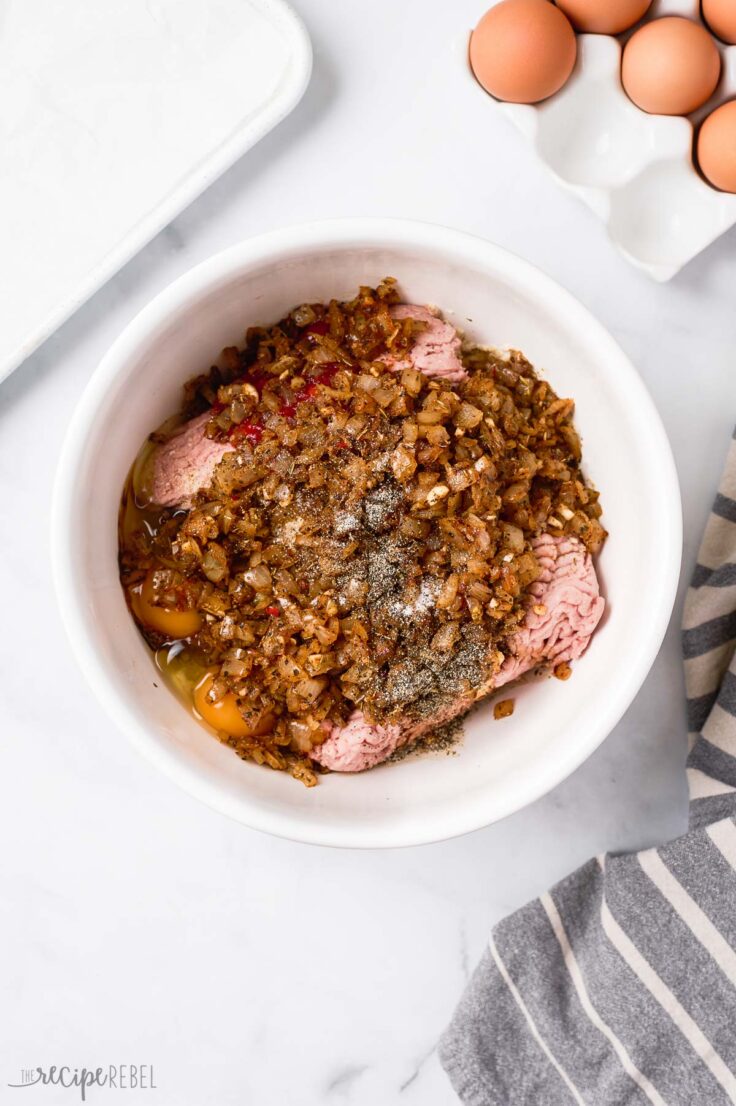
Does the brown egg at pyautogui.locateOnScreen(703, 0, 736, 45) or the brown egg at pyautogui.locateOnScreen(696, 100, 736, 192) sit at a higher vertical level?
the brown egg at pyautogui.locateOnScreen(703, 0, 736, 45)

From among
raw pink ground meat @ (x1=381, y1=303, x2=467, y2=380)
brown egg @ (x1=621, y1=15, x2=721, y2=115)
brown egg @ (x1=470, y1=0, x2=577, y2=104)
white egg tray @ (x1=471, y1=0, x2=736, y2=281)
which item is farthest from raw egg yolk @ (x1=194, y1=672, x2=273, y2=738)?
brown egg @ (x1=621, y1=15, x2=721, y2=115)

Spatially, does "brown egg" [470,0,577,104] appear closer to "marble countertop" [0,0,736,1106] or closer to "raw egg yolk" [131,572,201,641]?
"marble countertop" [0,0,736,1106]

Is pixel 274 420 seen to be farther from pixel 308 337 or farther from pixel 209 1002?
pixel 209 1002

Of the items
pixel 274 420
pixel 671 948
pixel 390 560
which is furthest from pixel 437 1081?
pixel 274 420

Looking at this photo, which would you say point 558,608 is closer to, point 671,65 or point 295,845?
point 295,845

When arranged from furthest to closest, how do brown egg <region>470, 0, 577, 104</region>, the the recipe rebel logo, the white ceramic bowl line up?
the the recipe rebel logo → brown egg <region>470, 0, 577, 104</region> → the white ceramic bowl

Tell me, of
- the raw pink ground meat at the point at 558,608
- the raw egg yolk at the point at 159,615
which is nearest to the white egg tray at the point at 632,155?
the raw pink ground meat at the point at 558,608
